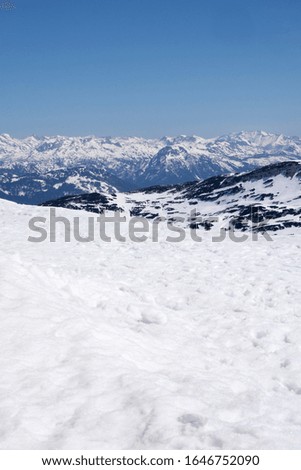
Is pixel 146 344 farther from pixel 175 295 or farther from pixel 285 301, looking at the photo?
pixel 285 301

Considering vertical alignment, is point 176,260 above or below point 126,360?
above

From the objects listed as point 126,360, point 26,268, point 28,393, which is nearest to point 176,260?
point 26,268

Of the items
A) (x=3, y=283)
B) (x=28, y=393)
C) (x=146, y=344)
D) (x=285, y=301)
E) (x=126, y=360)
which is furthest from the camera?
(x=285, y=301)
